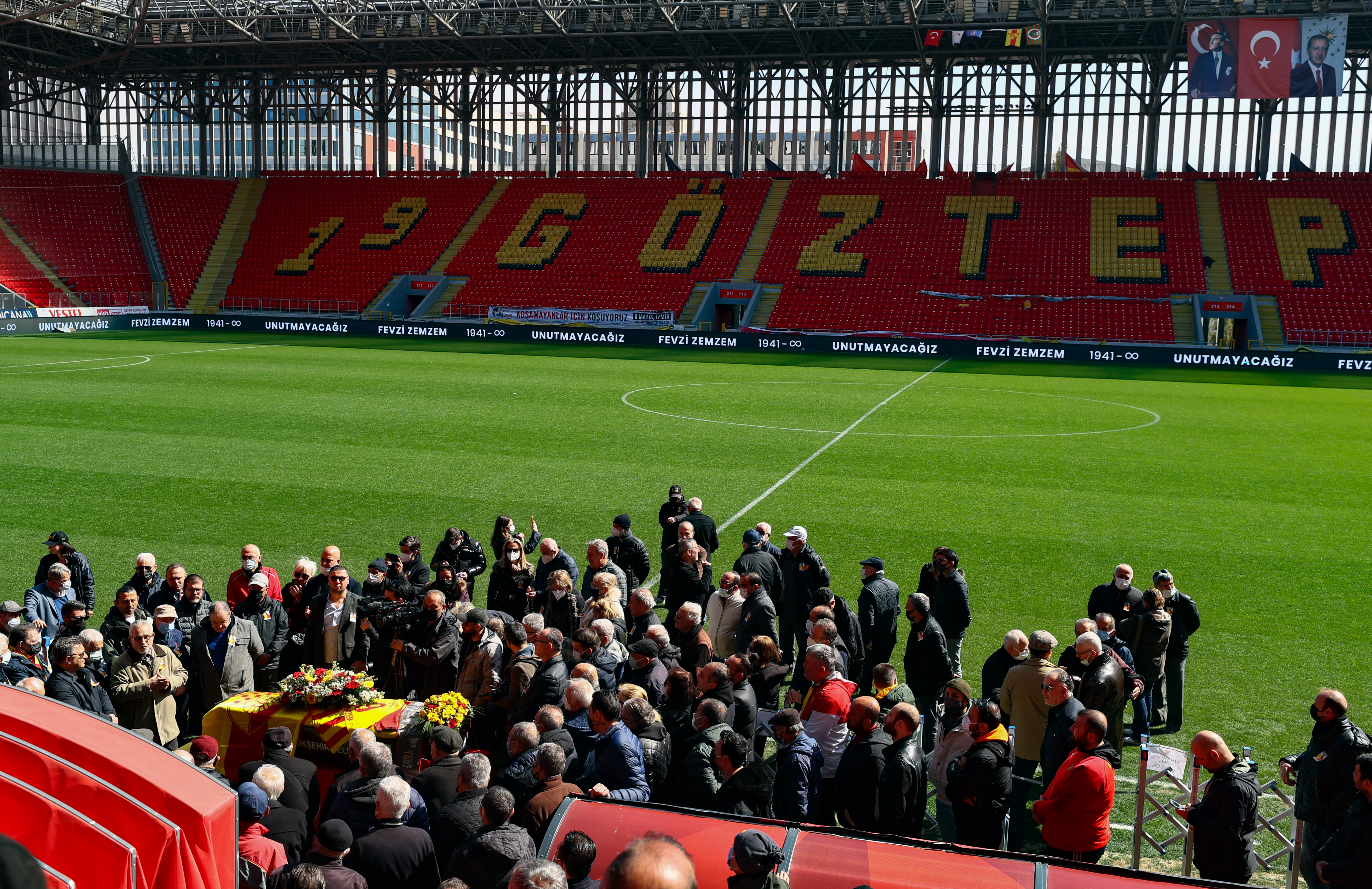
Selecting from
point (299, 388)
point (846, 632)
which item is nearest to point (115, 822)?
point (846, 632)

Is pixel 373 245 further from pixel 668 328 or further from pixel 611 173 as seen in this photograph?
pixel 668 328

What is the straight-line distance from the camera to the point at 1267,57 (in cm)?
4491

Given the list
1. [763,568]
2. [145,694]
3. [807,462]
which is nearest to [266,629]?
[145,694]

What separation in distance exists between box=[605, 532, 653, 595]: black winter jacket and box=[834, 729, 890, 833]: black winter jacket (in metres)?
6.21

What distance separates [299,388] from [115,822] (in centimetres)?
3048

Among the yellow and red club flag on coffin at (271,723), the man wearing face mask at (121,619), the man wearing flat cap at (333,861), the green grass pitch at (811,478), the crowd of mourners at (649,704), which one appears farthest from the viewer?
the green grass pitch at (811,478)

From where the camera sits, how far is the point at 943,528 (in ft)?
59.2

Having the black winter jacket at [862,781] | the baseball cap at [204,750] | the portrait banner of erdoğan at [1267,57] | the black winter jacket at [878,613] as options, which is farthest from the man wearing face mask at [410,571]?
the portrait banner of erdoğan at [1267,57]

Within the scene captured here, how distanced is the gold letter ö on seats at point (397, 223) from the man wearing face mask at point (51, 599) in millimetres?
52410

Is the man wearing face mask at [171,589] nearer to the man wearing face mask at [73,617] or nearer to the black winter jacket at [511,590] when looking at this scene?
the man wearing face mask at [73,617]

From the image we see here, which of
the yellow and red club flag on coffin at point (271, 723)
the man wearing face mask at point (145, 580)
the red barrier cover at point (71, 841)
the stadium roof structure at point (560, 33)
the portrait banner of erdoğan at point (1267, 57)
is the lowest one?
the yellow and red club flag on coffin at point (271, 723)

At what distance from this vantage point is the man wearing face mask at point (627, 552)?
13477mm

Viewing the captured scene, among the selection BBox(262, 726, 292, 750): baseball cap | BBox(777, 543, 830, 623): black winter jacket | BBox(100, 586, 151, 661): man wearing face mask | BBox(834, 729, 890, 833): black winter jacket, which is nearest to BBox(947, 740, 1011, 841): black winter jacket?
BBox(834, 729, 890, 833): black winter jacket

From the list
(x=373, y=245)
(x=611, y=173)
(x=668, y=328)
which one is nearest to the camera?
(x=668, y=328)
